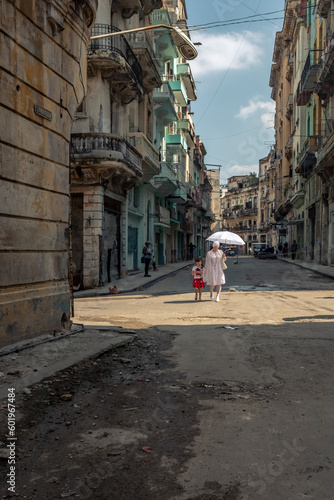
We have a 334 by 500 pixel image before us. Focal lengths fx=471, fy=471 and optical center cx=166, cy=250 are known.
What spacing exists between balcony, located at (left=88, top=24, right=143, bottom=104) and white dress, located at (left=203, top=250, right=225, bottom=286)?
338 inches

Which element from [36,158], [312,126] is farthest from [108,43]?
[312,126]

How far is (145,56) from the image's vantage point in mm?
21453

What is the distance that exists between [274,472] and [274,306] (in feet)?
27.0

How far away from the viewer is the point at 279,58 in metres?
62.0

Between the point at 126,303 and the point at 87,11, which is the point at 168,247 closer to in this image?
the point at 126,303

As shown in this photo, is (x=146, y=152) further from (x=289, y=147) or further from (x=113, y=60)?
(x=289, y=147)

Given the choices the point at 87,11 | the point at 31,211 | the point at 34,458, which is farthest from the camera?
the point at 87,11

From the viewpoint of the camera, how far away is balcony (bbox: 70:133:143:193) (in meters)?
16.5

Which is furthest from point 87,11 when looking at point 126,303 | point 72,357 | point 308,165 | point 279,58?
point 279,58

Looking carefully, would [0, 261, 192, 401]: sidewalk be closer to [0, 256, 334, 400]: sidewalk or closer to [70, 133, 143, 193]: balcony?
[0, 256, 334, 400]: sidewalk

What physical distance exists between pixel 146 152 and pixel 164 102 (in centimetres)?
698

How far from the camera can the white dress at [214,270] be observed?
12.4 meters

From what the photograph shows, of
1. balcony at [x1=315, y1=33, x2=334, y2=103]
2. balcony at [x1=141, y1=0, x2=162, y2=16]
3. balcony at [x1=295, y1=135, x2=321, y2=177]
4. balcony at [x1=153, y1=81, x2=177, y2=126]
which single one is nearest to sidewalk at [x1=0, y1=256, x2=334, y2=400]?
balcony at [x1=141, y1=0, x2=162, y2=16]

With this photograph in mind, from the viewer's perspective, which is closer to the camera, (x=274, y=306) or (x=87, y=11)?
(x=87, y=11)
